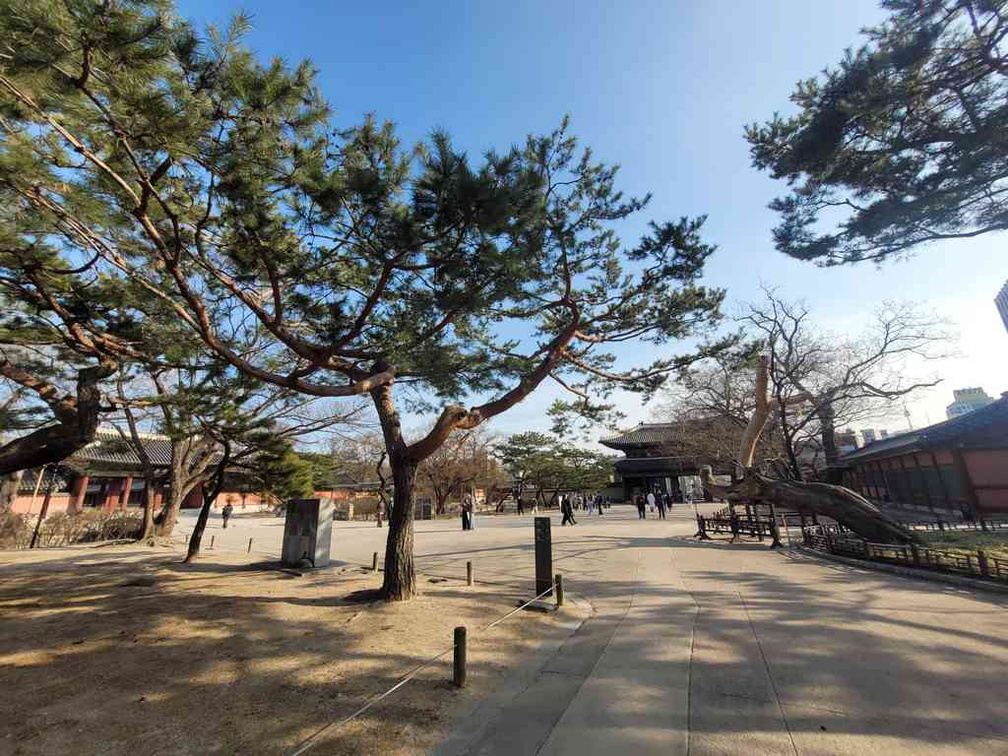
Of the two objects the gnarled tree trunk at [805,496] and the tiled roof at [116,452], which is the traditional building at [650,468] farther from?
the tiled roof at [116,452]

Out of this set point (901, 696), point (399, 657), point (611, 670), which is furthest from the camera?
point (399, 657)

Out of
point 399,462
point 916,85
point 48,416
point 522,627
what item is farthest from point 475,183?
point 48,416

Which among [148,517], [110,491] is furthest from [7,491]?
[110,491]

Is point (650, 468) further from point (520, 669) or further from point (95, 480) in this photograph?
point (95, 480)

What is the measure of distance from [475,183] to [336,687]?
5124mm

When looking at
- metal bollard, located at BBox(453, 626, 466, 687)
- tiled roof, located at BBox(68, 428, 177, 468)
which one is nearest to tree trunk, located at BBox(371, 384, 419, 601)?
metal bollard, located at BBox(453, 626, 466, 687)

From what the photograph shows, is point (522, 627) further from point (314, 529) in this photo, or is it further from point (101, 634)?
point (314, 529)

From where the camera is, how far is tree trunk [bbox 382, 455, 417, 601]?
6.89 meters

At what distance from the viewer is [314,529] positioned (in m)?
10.6

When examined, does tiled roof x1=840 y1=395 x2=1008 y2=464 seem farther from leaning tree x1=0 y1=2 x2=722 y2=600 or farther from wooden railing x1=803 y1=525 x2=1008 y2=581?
leaning tree x1=0 y1=2 x2=722 y2=600

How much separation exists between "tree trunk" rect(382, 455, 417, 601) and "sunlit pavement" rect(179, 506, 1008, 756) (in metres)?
2.90

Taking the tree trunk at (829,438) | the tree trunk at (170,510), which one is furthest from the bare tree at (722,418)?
the tree trunk at (170,510)

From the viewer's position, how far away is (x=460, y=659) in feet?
13.0

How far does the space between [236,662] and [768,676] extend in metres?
5.24
